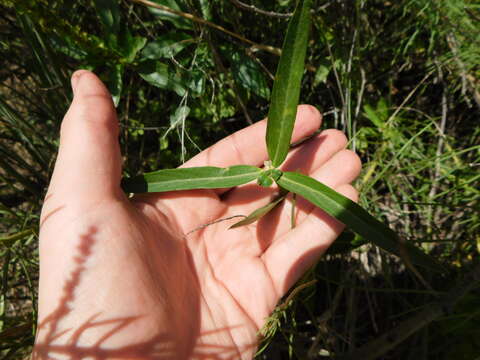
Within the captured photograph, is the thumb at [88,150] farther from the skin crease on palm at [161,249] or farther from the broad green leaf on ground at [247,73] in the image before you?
the broad green leaf on ground at [247,73]

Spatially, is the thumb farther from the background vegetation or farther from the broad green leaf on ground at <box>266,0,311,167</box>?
the broad green leaf on ground at <box>266,0,311,167</box>

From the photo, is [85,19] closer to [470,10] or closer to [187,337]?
[187,337]

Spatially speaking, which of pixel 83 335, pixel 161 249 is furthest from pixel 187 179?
pixel 83 335

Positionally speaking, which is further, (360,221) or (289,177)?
(289,177)

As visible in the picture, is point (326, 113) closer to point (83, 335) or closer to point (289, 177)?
point (289, 177)

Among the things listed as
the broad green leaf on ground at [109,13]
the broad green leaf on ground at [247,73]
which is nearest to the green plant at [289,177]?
the broad green leaf on ground at [247,73]

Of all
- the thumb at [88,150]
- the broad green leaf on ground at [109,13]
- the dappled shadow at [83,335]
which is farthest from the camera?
the broad green leaf on ground at [109,13]
